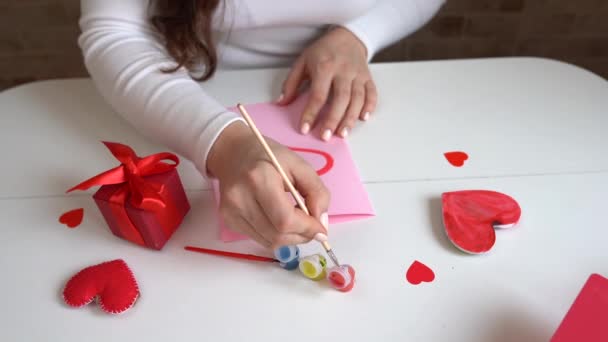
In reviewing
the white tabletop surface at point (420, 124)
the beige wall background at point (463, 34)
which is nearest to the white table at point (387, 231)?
the white tabletop surface at point (420, 124)

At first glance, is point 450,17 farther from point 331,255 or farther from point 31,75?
point 31,75

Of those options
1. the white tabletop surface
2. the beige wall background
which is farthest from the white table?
the beige wall background

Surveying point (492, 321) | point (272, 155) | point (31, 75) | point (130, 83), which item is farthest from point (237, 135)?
point (31, 75)

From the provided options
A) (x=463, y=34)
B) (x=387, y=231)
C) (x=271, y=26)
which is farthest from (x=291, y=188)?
(x=463, y=34)

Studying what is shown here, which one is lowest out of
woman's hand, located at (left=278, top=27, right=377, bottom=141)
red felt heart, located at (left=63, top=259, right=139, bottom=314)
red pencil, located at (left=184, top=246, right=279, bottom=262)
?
red felt heart, located at (left=63, top=259, right=139, bottom=314)

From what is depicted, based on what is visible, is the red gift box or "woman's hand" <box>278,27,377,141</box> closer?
the red gift box

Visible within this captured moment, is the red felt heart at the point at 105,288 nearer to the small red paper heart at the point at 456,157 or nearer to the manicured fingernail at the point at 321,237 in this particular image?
the manicured fingernail at the point at 321,237

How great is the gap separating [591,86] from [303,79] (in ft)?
1.44

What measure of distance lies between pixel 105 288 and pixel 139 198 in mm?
101

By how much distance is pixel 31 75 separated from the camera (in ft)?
4.99

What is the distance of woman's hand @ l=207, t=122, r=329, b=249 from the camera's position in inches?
19.9

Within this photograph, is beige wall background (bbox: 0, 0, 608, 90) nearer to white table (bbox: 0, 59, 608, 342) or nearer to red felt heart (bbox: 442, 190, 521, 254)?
white table (bbox: 0, 59, 608, 342)

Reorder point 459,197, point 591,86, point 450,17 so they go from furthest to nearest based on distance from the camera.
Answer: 1. point 450,17
2. point 591,86
3. point 459,197

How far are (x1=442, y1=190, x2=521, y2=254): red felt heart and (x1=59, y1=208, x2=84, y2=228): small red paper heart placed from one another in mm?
442
